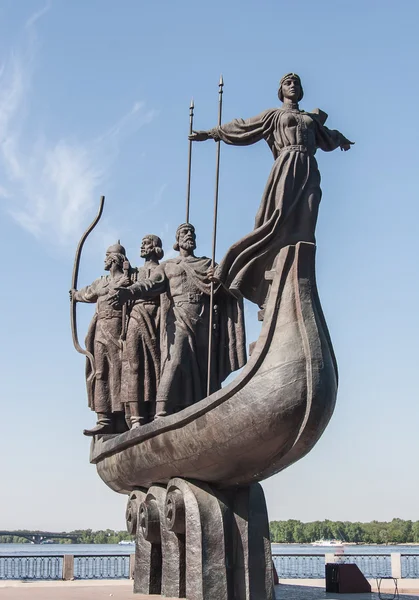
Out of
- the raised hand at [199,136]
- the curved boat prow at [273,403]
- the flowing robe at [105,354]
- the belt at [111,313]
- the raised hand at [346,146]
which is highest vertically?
the raised hand at [199,136]

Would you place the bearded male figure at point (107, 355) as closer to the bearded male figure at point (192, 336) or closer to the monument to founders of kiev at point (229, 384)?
the monument to founders of kiev at point (229, 384)

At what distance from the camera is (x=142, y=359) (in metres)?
11.3

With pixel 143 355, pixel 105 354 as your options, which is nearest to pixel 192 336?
pixel 143 355

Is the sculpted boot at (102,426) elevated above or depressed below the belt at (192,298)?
below

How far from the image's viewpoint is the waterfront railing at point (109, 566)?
57.9ft

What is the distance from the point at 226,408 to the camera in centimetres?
839

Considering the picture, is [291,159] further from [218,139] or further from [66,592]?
[66,592]

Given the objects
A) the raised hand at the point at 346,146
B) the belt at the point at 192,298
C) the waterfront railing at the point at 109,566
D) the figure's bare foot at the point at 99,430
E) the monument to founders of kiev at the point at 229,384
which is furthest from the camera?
the waterfront railing at the point at 109,566

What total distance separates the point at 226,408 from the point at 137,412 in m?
3.03

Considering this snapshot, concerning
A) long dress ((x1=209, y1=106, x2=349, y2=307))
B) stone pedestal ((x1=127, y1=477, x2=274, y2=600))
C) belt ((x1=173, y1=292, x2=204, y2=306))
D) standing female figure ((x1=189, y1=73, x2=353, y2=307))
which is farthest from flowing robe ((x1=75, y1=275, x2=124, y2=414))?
long dress ((x1=209, y1=106, x2=349, y2=307))

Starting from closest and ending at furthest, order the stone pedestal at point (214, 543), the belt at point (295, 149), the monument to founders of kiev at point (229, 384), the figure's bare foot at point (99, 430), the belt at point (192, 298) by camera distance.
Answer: the monument to founders of kiev at point (229, 384)
the stone pedestal at point (214, 543)
the belt at point (295, 149)
the belt at point (192, 298)
the figure's bare foot at point (99, 430)

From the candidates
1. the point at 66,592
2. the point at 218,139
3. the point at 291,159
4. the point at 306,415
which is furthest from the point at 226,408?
the point at 66,592

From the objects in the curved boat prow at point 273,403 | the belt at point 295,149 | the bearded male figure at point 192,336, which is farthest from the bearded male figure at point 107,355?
the belt at point 295,149

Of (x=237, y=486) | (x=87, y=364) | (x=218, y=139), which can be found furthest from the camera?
(x=87, y=364)
